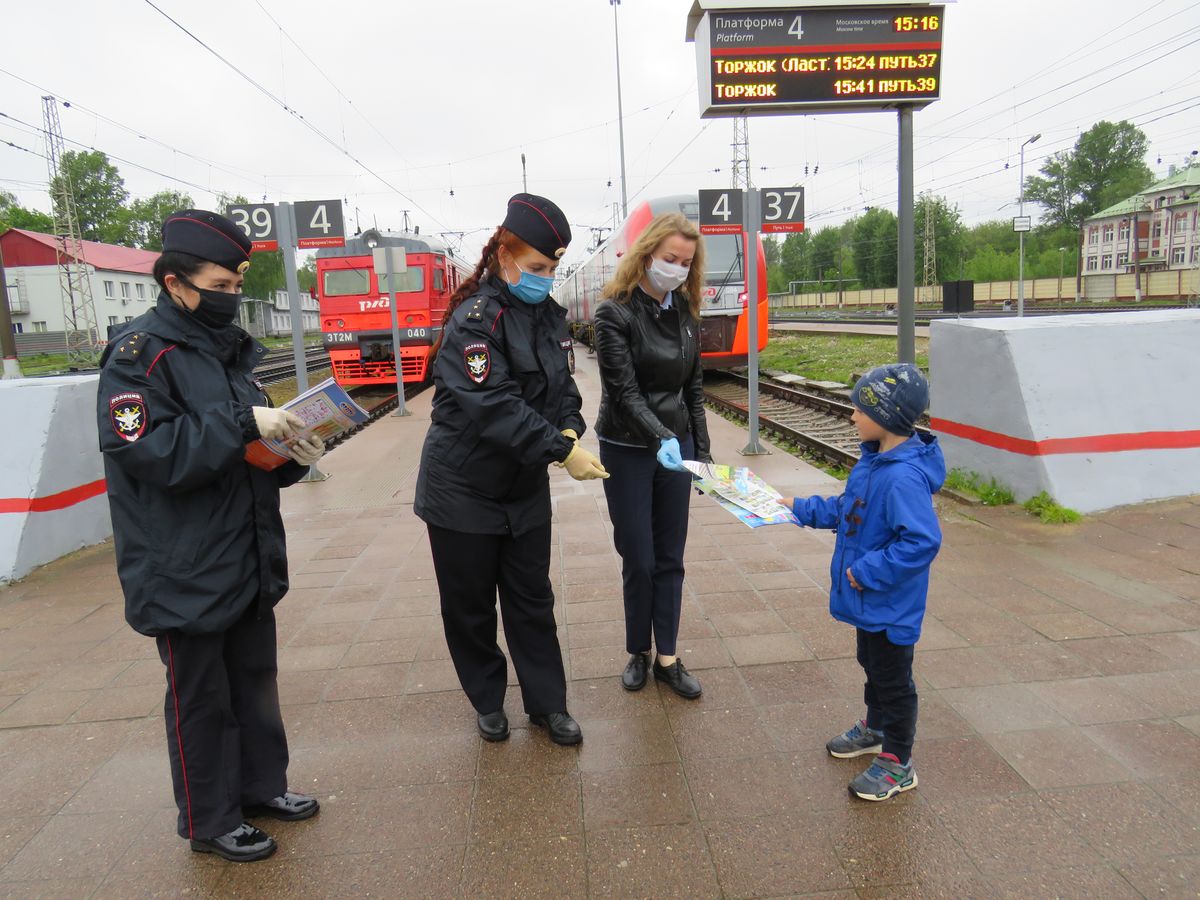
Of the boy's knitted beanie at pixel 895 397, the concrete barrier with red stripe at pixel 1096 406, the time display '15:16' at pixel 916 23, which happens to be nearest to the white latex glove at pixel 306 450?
the boy's knitted beanie at pixel 895 397

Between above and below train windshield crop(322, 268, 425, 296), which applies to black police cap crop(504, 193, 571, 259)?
below

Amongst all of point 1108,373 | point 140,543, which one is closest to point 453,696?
point 140,543

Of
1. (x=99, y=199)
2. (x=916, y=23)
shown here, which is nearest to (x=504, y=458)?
(x=916, y=23)

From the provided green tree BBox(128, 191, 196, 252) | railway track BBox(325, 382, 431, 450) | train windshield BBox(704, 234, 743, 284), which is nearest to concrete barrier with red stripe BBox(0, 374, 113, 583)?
railway track BBox(325, 382, 431, 450)

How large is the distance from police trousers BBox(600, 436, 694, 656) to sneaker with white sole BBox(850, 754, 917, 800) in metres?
1.02

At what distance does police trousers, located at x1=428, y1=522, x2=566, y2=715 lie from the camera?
2.97 m

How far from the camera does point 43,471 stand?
18.2 ft

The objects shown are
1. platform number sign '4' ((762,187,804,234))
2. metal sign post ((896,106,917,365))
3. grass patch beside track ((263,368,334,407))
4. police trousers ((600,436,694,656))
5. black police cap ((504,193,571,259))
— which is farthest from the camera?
grass patch beside track ((263,368,334,407))

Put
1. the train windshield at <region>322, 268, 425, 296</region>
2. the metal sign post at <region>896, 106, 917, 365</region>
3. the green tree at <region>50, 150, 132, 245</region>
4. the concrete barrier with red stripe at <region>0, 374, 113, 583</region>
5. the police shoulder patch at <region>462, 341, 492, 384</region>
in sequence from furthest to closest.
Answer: the green tree at <region>50, 150, 132, 245</region>
the train windshield at <region>322, 268, 425, 296</region>
the metal sign post at <region>896, 106, 917, 365</region>
the concrete barrier with red stripe at <region>0, 374, 113, 583</region>
the police shoulder patch at <region>462, 341, 492, 384</region>

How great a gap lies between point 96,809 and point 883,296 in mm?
74764

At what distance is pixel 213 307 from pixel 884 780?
2631 millimetres

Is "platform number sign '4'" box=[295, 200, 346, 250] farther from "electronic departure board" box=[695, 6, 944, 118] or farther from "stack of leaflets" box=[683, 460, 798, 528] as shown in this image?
"stack of leaflets" box=[683, 460, 798, 528]

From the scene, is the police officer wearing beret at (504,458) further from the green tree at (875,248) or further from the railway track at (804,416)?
the green tree at (875,248)

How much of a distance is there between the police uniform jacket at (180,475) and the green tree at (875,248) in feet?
261
